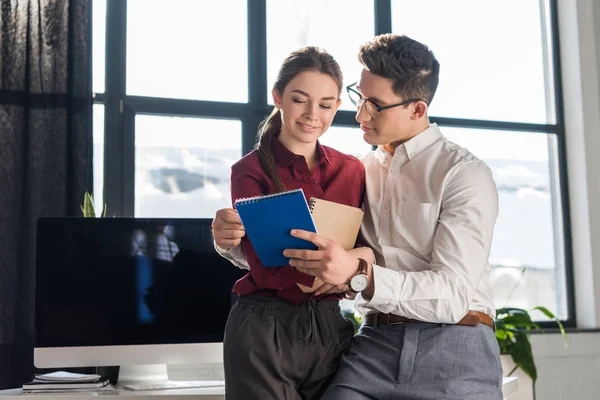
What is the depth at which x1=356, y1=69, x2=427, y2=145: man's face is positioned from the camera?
1.85 m

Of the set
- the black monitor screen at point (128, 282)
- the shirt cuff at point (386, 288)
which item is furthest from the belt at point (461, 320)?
the black monitor screen at point (128, 282)

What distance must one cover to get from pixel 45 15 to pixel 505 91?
2738 mm

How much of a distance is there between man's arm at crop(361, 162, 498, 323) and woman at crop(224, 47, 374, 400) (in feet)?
0.44

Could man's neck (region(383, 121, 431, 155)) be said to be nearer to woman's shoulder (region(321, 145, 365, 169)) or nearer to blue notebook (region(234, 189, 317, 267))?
woman's shoulder (region(321, 145, 365, 169))

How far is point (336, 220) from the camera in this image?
5.42 ft

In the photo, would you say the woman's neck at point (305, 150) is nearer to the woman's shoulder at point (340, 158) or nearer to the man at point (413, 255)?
the woman's shoulder at point (340, 158)

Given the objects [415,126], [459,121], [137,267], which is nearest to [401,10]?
[459,121]

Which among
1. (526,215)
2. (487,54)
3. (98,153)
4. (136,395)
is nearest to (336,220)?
(136,395)

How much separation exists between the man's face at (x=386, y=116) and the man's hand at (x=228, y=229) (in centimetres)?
43

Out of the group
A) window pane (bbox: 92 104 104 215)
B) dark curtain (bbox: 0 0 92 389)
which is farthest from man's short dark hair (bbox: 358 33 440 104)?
window pane (bbox: 92 104 104 215)

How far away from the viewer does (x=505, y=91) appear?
4613 millimetres

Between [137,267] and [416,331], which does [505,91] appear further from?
[416,331]

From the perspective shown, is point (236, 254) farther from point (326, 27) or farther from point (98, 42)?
→ point (326, 27)

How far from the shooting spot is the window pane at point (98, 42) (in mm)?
3678
